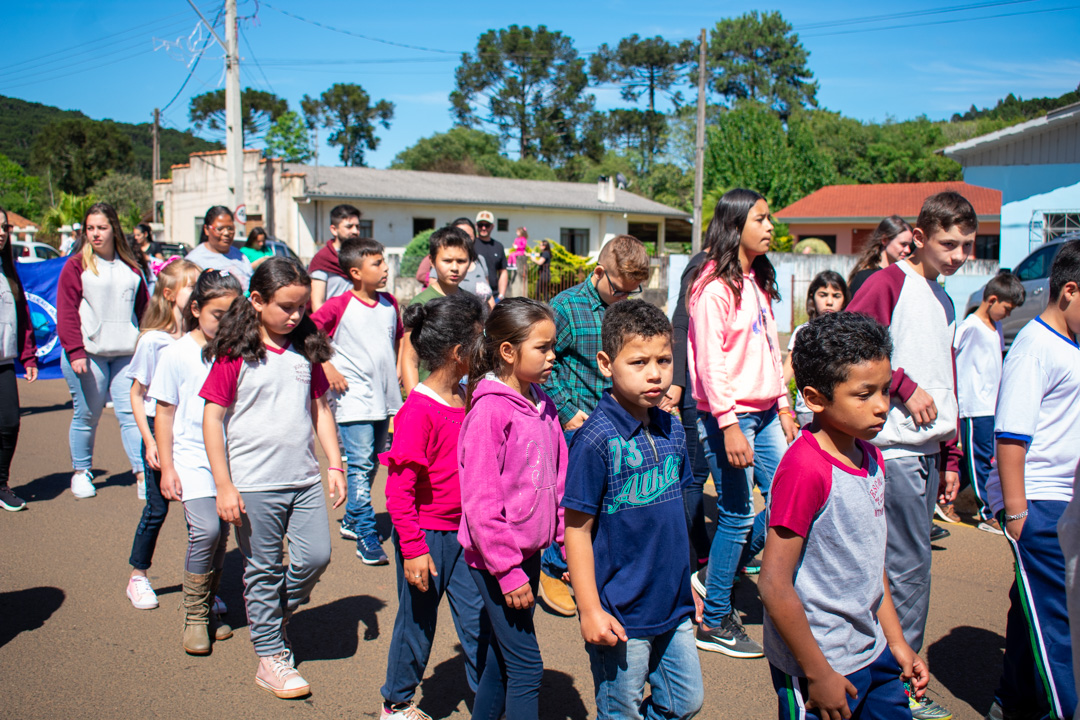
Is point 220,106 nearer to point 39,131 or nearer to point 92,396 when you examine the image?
point 39,131

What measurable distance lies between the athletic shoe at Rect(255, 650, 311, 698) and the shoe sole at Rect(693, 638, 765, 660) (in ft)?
5.97

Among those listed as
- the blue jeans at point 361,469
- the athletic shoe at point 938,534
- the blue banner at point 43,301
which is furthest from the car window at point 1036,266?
the blue banner at point 43,301

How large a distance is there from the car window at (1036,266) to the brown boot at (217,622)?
469 inches

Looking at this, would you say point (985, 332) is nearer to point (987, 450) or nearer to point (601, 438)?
point (987, 450)

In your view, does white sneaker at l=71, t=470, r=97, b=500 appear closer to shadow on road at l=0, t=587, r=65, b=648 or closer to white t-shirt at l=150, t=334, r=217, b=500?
shadow on road at l=0, t=587, r=65, b=648

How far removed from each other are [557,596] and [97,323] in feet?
13.9

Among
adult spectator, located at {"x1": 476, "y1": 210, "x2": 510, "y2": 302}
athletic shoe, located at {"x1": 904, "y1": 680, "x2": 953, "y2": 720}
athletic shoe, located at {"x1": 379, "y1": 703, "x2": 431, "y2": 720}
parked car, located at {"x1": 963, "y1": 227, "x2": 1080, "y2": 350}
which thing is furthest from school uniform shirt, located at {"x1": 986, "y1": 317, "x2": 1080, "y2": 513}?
parked car, located at {"x1": 963, "y1": 227, "x2": 1080, "y2": 350}

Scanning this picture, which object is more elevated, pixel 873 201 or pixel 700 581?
pixel 873 201

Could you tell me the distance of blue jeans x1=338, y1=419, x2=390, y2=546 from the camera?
501 cm

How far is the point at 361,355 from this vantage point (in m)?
5.06

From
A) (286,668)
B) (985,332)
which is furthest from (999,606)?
(286,668)

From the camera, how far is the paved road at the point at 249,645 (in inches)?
131

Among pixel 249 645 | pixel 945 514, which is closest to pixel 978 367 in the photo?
pixel 945 514

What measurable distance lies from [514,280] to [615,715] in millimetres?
16350
